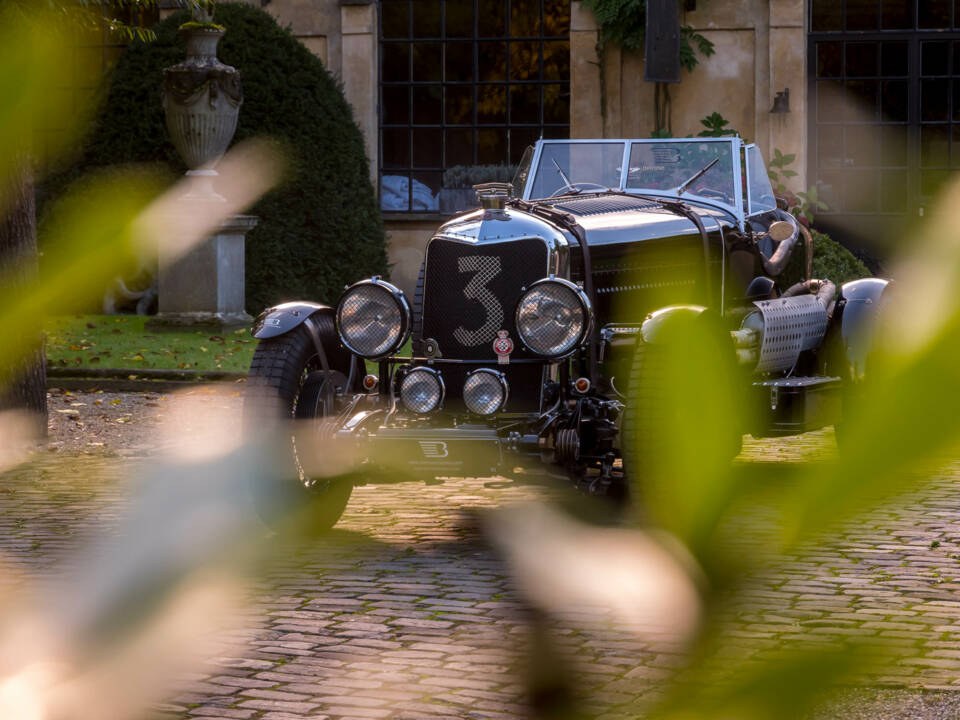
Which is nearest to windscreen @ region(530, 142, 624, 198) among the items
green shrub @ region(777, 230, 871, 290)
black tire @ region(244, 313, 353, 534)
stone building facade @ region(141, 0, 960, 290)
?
black tire @ region(244, 313, 353, 534)

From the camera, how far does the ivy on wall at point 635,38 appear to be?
16781 millimetres

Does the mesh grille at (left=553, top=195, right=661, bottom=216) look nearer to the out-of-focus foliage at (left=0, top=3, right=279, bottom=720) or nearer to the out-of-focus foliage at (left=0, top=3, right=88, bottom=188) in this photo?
the out-of-focus foliage at (left=0, top=3, right=279, bottom=720)

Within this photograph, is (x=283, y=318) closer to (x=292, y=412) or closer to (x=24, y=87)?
(x=292, y=412)

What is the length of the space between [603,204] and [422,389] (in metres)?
1.58

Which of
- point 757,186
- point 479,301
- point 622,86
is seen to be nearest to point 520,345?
point 479,301

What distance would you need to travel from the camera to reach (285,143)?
15.7m

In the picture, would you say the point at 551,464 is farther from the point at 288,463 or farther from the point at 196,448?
the point at 196,448

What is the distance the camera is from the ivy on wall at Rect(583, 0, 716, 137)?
55.1 feet

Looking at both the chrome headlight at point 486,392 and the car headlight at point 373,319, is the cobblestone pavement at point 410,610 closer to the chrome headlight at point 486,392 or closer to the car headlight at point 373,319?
the chrome headlight at point 486,392

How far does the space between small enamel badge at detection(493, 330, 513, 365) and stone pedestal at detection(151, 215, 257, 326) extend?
8.66 metres

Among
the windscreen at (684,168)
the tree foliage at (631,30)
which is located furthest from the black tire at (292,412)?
the tree foliage at (631,30)

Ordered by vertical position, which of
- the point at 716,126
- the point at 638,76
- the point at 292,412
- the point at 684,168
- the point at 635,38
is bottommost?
the point at 292,412

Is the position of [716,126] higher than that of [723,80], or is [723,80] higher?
[723,80]

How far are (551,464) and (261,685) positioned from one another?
227 centimetres
